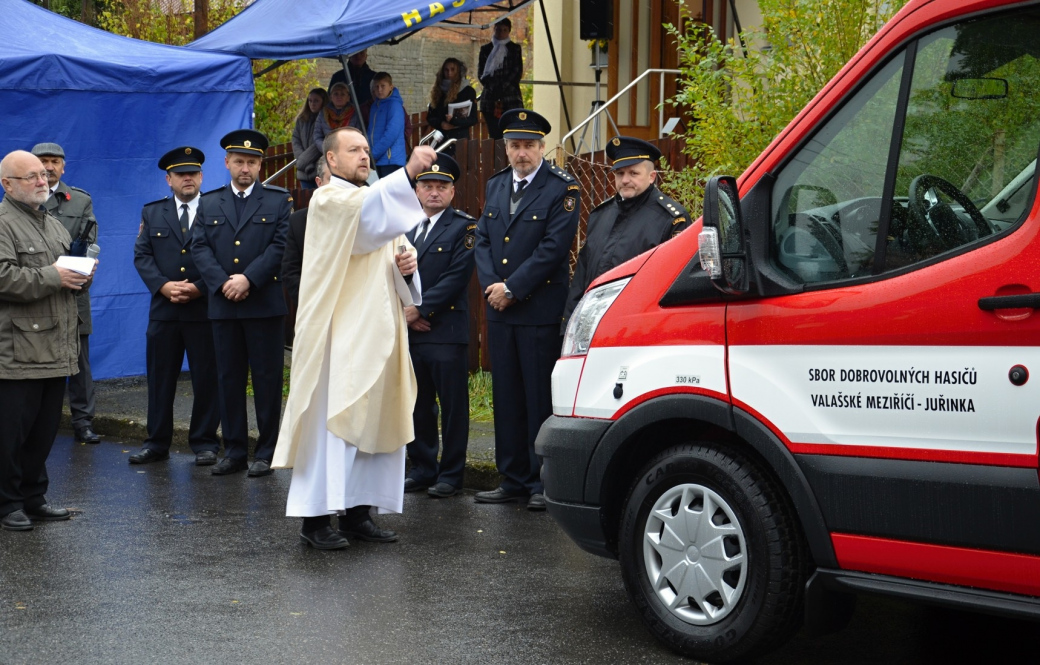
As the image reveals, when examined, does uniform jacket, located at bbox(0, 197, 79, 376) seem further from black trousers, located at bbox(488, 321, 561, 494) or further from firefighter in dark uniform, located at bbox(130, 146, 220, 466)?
black trousers, located at bbox(488, 321, 561, 494)

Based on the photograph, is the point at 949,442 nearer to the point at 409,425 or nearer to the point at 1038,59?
the point at 1038,59

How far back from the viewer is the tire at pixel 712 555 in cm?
432

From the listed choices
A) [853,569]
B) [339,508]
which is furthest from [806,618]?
[339,508]

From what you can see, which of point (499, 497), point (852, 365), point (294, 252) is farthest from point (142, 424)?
point (852, 365)

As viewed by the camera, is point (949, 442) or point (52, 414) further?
point (52, 414)

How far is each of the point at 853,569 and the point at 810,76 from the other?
4.21 m

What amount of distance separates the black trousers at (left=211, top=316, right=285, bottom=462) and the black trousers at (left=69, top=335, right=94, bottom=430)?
185 centimetres

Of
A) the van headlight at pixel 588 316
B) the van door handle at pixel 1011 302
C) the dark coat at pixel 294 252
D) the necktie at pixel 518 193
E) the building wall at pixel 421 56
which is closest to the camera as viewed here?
the van door handle at pixel 1011 302

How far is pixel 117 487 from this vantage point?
8.20 m

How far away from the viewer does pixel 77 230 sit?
33.1 ft

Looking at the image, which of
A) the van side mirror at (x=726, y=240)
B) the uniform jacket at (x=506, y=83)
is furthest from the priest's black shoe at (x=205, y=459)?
the uniform jacket at (x=506, y=83)

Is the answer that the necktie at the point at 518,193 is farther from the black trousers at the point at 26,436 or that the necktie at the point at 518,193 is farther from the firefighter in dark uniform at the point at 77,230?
the firefighter in dark uniform at the point at 77,230

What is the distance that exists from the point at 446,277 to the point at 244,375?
1.94m

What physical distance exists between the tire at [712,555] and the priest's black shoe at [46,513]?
3839 millimetres
